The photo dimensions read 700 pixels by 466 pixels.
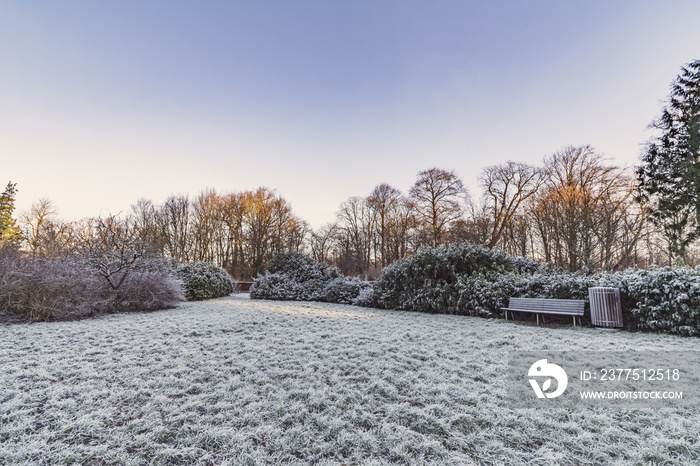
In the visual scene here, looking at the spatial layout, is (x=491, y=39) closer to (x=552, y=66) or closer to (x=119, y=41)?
(x=552, y=66)

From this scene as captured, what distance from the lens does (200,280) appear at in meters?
13.1

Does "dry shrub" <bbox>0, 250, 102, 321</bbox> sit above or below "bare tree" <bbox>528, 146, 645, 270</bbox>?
below

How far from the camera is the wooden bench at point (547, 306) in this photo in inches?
273

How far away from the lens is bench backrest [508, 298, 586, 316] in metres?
6.91

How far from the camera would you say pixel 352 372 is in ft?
11.6

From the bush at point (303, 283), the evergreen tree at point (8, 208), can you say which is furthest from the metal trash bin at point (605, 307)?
the evergreen tree at point (8, 208)

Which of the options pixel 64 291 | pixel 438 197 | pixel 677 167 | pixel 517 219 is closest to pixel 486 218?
pixel 517 219

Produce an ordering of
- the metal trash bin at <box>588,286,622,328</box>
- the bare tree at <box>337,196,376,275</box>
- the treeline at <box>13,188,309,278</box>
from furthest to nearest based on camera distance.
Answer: the bare tree at <box>337,196,376,275</box> → the treeline at <box>13,188,309,278</box> → the metal trash bin at <box>588,286,622,328</box>

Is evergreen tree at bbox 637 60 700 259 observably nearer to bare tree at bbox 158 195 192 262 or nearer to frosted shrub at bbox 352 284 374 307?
frosted shrub at bbox 352 284 374 307

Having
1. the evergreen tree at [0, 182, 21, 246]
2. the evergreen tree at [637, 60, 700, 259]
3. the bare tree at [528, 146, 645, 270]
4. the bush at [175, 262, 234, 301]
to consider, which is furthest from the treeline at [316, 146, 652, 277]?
the evergreen tree at [0, 182, 21, 246]

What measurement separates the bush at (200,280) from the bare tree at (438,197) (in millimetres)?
16077

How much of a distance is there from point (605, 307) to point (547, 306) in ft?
3.78

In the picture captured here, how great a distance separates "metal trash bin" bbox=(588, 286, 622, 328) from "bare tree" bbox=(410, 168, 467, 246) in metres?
16.0

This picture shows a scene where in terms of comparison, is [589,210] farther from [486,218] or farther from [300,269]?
[300,269]
